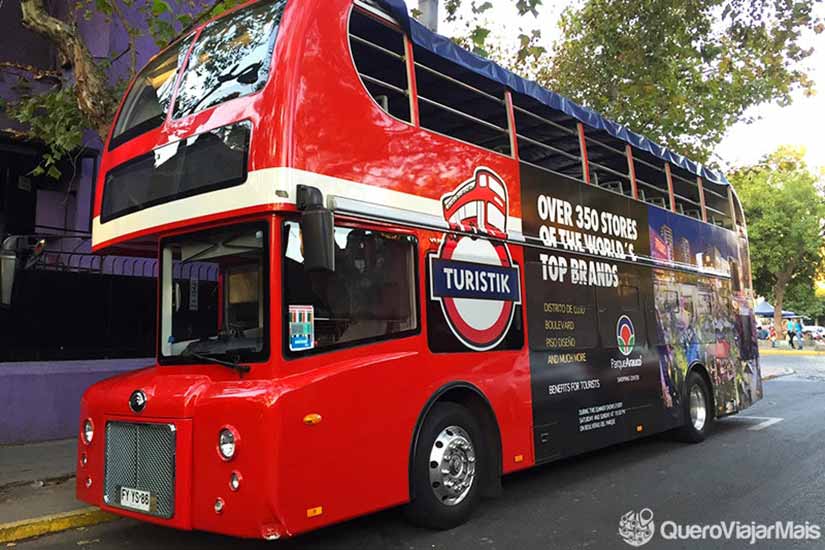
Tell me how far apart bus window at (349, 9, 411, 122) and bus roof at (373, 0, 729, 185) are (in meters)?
0.17

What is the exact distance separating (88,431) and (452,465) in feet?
9.36

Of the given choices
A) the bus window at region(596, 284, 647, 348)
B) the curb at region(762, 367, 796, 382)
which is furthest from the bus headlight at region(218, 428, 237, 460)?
the curb at region(762, 367, 796, 382)

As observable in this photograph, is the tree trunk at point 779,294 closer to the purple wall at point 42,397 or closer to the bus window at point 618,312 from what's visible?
the bus window at point 618,312

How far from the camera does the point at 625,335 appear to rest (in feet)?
24.9

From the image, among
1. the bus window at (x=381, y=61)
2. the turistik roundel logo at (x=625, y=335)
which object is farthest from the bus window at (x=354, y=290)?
the turistik roundel logo at (x=625, y=335)

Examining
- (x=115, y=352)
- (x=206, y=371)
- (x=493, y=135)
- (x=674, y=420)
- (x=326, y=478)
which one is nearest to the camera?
(x=326, y=478)

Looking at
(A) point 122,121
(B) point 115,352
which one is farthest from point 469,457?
(B) point 115,352

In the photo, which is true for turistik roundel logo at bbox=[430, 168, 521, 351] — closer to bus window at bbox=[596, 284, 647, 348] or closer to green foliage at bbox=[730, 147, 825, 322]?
bus window at bbox=[596, 284, 647, 348]

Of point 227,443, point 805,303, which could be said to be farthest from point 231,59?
point 805,303

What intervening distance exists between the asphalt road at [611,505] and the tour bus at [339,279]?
0.38 m

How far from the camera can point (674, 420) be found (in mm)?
8438

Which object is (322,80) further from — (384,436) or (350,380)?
(384,436)

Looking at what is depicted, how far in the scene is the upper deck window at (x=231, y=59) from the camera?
4574 mm

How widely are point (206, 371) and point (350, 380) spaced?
1.04 m
